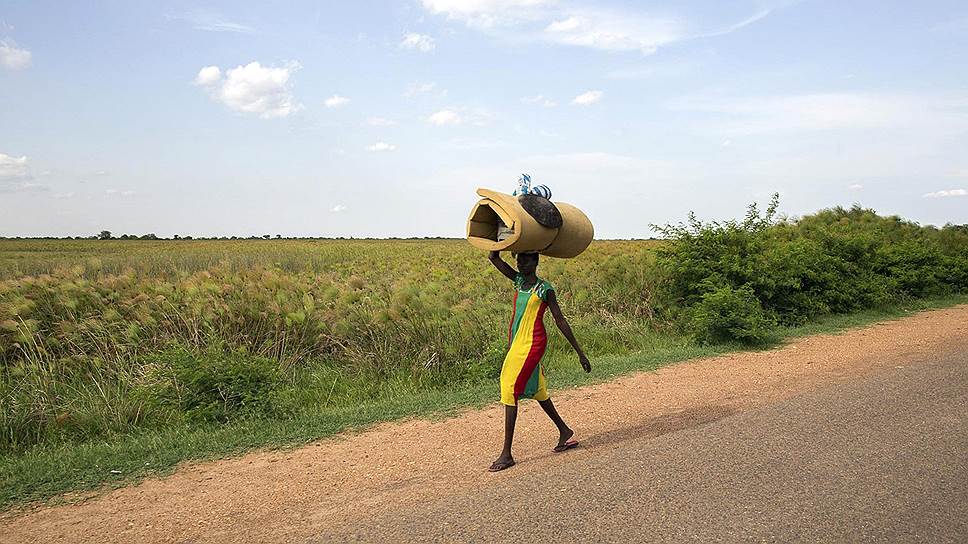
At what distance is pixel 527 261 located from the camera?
5.75m

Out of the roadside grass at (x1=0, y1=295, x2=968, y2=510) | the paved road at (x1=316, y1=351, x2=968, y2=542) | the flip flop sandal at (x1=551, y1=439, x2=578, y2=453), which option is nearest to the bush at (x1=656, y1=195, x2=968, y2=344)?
the roadside grass at (x1=0, y1=295, x2=968, y2=510)

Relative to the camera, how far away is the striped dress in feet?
18.6

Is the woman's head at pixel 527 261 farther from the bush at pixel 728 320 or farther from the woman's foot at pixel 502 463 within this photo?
the bush at pixel 728 320

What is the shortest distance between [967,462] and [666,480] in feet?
7.93

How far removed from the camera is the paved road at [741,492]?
14.3 feet

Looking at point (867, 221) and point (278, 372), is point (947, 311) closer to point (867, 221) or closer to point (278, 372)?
point (867, 221)

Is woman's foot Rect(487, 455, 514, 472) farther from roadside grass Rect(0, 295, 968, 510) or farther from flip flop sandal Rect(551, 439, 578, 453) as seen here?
roadside grass Rect(0, 295, 968, 510)

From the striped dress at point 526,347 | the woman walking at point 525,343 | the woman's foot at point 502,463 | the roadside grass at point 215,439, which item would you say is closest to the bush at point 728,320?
the roadside grass at point 215,439

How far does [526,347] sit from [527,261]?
69 centimetres

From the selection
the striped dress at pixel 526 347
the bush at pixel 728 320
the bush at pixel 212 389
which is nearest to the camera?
the striped dress at pixel 526 347

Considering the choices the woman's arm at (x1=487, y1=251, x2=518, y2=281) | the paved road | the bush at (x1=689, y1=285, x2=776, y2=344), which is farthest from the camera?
the bush at (x1=689, y1=285, x2=776, y2=344)

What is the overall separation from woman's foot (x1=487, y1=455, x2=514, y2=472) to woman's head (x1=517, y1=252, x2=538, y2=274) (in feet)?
4.94

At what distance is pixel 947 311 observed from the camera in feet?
55.0

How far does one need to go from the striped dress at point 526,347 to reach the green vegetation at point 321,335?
2.35 meters
